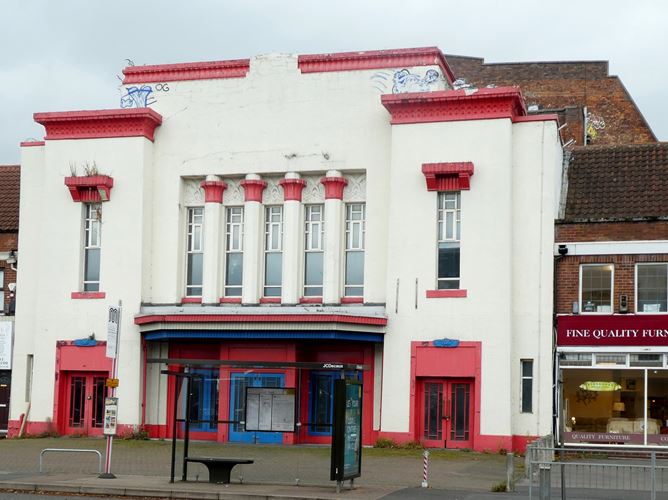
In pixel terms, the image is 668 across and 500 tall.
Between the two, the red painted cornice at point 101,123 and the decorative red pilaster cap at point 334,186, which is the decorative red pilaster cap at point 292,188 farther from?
the red painted cornice at point 101,123

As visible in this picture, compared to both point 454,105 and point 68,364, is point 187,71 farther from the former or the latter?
point 68,364

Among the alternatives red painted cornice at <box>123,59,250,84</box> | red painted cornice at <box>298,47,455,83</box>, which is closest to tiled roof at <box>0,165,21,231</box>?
red painted cornice at <box>123,59,250,84</box>

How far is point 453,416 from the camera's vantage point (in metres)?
32.3

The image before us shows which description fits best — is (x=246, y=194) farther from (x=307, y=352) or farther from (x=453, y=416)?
(x=453, y=416)

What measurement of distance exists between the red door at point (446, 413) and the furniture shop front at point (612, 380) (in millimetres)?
2561

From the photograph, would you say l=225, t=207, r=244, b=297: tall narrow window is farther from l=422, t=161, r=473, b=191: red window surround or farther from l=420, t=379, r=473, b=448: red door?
l=420, t=379, r=473, b=448: red door

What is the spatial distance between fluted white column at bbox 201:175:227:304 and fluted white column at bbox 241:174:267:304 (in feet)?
2.84

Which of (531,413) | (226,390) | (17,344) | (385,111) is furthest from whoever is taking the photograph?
(17,344)

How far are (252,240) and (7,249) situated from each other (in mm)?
8965

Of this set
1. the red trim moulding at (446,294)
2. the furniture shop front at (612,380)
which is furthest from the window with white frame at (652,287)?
the red trim moulding at (446,294)

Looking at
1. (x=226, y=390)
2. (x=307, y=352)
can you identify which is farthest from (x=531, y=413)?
(x=226, y=390)

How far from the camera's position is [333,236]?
3378 centimetres

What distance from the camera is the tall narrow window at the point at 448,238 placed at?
32.7 m

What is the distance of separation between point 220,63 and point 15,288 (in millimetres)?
9974
